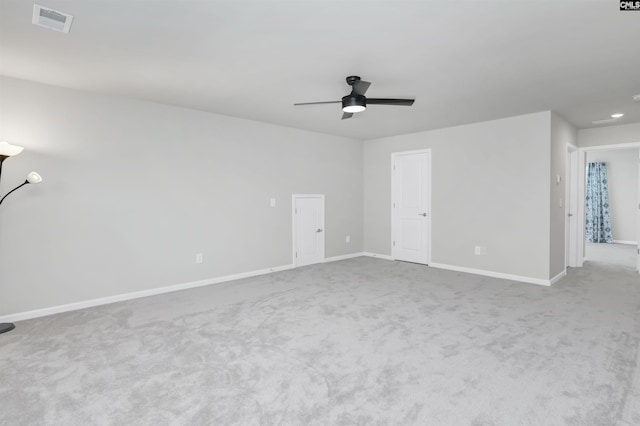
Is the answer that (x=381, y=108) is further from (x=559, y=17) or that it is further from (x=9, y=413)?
Answer: (x=9, y=413)

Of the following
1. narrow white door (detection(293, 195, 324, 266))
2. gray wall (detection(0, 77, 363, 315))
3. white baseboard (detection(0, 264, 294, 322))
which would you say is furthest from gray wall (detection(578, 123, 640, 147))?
white baseboard (detection(0, 264, 294, 322))

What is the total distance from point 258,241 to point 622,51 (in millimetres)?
4799

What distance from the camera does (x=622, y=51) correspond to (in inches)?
113

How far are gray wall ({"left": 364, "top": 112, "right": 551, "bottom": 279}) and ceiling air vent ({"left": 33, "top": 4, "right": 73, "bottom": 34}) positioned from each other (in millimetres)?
5310

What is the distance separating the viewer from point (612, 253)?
287 inches

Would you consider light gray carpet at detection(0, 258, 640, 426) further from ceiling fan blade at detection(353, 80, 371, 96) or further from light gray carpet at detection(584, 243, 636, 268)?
light gray carpet at detection(584, 243, 636, 268)

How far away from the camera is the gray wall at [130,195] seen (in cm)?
360

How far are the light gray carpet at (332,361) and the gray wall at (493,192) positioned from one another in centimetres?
90

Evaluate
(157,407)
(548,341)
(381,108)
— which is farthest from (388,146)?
(157,407)

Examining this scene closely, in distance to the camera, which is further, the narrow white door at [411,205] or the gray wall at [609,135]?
the narrow white door at [411,205]

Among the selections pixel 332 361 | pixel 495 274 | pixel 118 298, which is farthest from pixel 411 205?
pixel 118 298

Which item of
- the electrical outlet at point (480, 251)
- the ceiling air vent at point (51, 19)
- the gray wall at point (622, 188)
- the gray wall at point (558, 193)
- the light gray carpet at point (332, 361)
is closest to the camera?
the light gray carpet at point (332, 361)

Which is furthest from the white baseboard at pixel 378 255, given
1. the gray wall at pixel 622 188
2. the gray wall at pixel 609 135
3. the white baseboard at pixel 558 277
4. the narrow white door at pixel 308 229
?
the gray wall at pixel 622 188

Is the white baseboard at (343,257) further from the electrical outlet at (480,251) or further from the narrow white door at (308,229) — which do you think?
the electrical outlet at (480,251)
